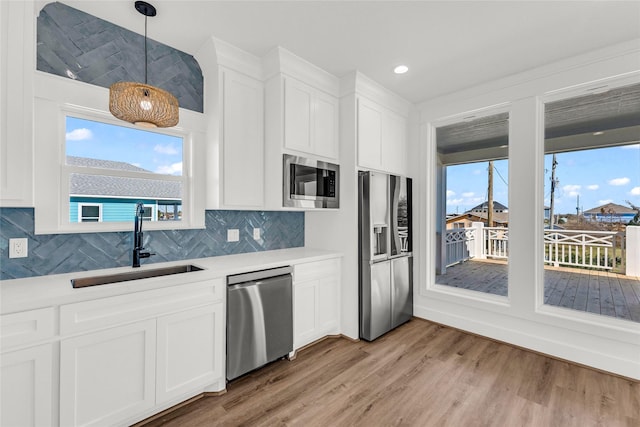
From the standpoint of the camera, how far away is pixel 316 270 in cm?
275

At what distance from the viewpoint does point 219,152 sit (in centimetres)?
237

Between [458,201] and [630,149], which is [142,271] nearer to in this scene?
[458,201]

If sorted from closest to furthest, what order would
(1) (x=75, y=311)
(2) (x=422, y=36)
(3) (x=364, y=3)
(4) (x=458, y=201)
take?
(1) (x=75, y=311) < (3) (x=364, y=3) < (2) (x=422, y=36) < (4) (x=458, y=201)

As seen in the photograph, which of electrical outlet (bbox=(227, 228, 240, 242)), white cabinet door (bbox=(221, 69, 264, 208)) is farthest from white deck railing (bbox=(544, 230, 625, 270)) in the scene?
electrical outlet (bbox=(227, 228, 240, 242))

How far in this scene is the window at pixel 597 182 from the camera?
2555mm

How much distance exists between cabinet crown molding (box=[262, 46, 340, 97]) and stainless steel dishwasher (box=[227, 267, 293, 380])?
178 cm

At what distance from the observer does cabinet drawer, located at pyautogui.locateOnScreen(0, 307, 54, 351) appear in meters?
1.31

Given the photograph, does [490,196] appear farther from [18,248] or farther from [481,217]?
[18,248]

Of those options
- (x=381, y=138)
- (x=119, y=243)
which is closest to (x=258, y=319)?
(x=119, y=243)

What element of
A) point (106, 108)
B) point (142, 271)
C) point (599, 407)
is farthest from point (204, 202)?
point (599, 407)

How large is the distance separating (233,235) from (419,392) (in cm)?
206

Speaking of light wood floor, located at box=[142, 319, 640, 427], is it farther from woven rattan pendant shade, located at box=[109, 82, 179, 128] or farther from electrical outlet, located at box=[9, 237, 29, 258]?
woven rattan pendant shade, located at box=[109, 82, 179, 128]

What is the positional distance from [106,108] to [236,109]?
94 cm

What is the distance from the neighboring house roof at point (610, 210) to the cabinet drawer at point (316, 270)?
8.37 ft
